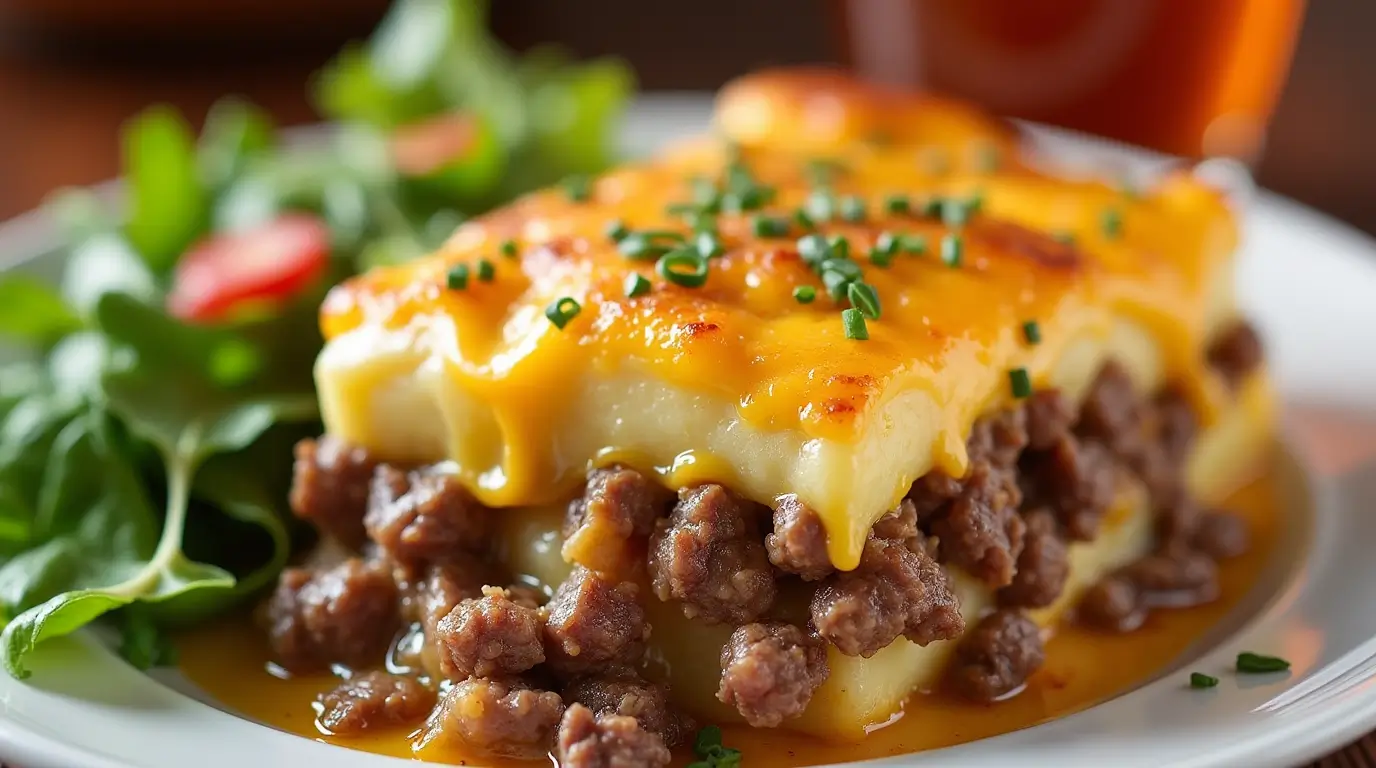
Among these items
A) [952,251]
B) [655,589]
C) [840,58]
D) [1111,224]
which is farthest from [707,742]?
[840,58]

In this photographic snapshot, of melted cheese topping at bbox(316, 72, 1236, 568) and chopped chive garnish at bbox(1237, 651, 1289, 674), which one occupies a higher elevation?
melted cheese topping at bbox(316, 72, 1236, 568)

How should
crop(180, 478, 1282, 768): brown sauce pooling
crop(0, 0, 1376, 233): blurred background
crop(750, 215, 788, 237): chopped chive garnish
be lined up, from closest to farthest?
crop(180, 478, 1282, 768): brown sauce pooling, crop(750, 215, 788, 237): chopped chive garnish, crop(0, 0, 1376, 233): blurred background

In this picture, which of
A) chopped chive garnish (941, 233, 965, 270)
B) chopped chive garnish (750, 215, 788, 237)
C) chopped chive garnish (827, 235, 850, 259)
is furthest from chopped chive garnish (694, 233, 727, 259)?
chopped chive garnish (941, 233, 965, 270)

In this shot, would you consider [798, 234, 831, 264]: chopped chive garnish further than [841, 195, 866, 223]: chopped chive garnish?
No

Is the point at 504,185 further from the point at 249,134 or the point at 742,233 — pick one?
the point at 742,233

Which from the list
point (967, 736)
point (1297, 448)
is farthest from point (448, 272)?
point (1297, 448)

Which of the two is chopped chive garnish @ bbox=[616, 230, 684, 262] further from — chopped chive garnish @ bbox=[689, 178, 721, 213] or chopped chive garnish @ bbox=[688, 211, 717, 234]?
chopped chive garnish @ bbox=[689, 178, 721, 213]

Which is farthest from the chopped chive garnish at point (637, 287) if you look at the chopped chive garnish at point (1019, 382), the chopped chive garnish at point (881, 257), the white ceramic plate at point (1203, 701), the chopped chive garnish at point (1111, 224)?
the chopped chive garnish at point (1111, 224)
